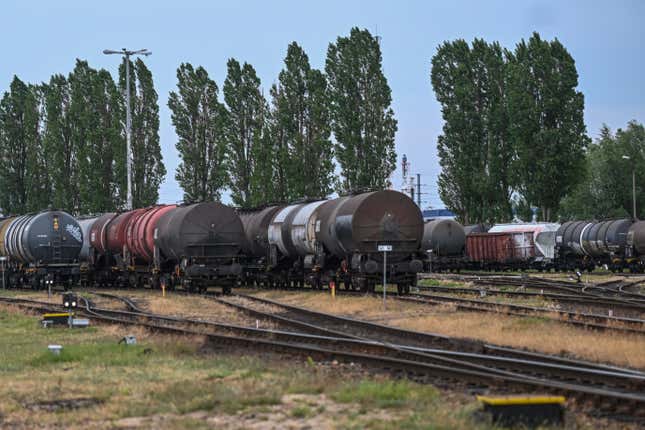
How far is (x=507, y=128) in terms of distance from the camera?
194 ft

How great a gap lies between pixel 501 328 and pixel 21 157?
5912cm

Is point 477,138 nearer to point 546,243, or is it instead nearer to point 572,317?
point 546,243

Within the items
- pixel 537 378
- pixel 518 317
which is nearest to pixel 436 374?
pixel 537 378

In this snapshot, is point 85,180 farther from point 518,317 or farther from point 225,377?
point 225,377

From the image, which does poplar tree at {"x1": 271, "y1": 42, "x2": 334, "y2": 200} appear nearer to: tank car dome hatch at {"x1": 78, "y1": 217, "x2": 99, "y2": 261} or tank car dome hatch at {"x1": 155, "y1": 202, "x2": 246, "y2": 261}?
tank car dome hatch at {"x1": 78, "y1": 217, "x2": 99, "y2": 261}

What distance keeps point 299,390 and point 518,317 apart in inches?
390

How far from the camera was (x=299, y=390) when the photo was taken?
10883 mm

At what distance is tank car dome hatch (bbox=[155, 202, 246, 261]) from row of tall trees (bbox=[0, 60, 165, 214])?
2869 centimetres

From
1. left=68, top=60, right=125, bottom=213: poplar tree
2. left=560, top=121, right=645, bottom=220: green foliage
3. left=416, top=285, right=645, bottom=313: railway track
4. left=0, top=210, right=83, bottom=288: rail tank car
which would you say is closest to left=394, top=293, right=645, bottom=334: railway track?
left=416, top=285, right=645, bottom=313: railway track

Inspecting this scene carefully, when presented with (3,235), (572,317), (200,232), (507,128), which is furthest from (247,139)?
(572,317)

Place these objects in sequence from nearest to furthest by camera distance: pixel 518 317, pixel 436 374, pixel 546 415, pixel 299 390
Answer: pixel 546 415
pixel 299 390
pixel 436 374
pixel 518 317

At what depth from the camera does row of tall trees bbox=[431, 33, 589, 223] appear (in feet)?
185

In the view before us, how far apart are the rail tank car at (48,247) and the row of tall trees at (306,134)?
19.1 metres

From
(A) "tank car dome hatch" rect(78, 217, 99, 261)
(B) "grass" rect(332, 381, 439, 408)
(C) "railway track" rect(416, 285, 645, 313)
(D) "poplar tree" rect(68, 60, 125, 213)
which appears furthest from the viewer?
(D) "poplar tree" rect(68, 60, 125, 213)
